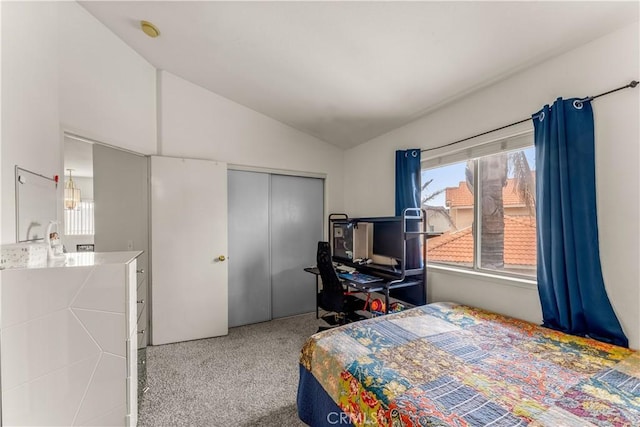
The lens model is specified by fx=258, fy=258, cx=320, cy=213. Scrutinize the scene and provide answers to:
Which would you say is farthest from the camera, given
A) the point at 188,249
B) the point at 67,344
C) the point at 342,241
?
the point at 342,241

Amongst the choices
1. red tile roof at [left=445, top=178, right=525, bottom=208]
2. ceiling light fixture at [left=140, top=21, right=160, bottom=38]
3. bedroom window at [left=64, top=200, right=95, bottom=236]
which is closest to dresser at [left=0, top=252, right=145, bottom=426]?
bedroom window at [left=64, top=200, right=95, bottom=236]

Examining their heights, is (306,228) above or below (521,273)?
above

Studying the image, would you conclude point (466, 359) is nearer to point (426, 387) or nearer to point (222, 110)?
point (426, 387)

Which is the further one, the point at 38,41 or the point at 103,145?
the point at 103,145

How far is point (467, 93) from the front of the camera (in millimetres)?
2256

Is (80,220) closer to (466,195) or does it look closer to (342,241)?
(342,241)

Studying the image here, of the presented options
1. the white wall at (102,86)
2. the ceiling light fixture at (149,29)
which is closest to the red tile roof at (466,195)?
the ceiling light fixture at (149,29)

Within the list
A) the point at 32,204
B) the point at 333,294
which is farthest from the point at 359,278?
the point at 32,204

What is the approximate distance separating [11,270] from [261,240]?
2456 mm

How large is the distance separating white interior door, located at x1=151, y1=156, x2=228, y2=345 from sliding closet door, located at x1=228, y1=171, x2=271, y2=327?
0.62 ft

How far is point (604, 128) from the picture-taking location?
1.57 meters

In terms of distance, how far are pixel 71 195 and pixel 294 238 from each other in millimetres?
2308

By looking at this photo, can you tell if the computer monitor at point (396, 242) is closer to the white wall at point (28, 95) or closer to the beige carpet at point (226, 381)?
the beige carpet at point (226, 381)

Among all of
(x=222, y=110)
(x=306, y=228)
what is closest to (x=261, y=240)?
(x=306, y=228)
